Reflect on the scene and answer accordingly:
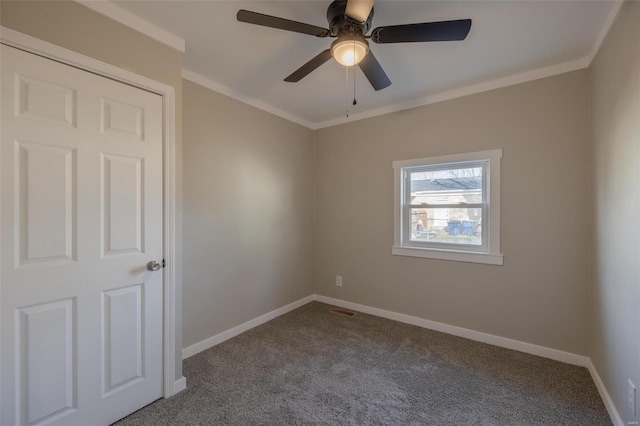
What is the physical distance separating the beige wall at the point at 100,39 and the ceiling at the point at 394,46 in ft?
0.53

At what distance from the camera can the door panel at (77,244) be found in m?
1.36

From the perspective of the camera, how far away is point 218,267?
2719 millimetres

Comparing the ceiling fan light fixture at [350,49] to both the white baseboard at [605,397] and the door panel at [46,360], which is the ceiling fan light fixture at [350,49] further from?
the white baseboard at [605,397]

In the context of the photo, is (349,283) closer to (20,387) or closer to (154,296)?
(154,296)

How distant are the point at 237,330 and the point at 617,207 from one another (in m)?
3.20

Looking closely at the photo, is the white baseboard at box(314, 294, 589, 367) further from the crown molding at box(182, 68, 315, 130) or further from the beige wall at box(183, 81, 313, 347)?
the crown molding at box(182, 68, 315, 130)

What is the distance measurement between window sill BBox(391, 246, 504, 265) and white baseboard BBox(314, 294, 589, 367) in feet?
2.33

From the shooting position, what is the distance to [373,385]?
81.4 inches

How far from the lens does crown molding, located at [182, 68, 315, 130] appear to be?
2.46m

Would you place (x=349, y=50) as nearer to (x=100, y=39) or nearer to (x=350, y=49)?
(x=350, y=49)

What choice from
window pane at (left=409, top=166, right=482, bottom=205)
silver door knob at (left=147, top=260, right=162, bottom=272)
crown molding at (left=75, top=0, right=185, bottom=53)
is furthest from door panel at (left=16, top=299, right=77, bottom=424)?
window pane at (left=409, top=166, right=482, bottom=205)

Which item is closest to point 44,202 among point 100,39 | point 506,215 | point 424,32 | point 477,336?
point 100,39

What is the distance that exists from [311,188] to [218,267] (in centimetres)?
173

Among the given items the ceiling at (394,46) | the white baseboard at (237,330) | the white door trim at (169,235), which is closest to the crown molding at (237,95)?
the ceiling at (394,46)
